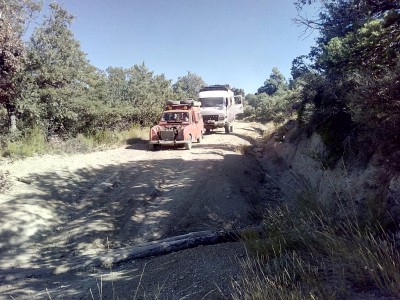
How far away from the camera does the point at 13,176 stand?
887cm

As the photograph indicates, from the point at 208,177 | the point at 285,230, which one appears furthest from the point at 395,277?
the point at 208,177

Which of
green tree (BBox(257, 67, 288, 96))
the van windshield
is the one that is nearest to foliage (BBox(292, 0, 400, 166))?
the van windshield

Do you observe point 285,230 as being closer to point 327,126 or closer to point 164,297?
point 164,297

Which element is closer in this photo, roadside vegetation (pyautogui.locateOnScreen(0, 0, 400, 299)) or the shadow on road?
roadside vegetation (pyautogui.locateOnScreen(0, 0, 400, 299))

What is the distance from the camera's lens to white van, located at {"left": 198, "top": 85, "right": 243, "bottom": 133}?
21422 mm

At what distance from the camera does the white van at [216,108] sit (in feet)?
70.3

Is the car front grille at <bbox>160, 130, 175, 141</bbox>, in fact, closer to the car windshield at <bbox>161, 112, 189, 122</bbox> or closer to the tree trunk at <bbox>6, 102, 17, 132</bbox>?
the car windshield at <bbox>161, 112, 189, 122</bbox>

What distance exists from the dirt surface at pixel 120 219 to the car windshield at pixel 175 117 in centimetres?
333

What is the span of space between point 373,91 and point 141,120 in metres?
16.6

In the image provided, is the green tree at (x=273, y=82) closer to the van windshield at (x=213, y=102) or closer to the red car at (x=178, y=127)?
the van windshield at (x=213, y=102)

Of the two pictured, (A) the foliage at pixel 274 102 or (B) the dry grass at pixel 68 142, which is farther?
(A) the foliage at pixel 274 102

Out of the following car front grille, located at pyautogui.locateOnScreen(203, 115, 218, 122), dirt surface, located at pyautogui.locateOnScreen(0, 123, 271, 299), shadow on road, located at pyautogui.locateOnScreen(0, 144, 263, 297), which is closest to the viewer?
dirt surface, located at pyautogui.locateOnScreen(0, 123, 271, 299)

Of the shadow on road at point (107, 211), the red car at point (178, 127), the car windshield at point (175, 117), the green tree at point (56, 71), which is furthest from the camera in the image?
the car windshield at point (175, 117)

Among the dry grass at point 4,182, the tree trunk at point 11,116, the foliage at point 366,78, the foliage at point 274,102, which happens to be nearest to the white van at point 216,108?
the foliage at point 274,102
